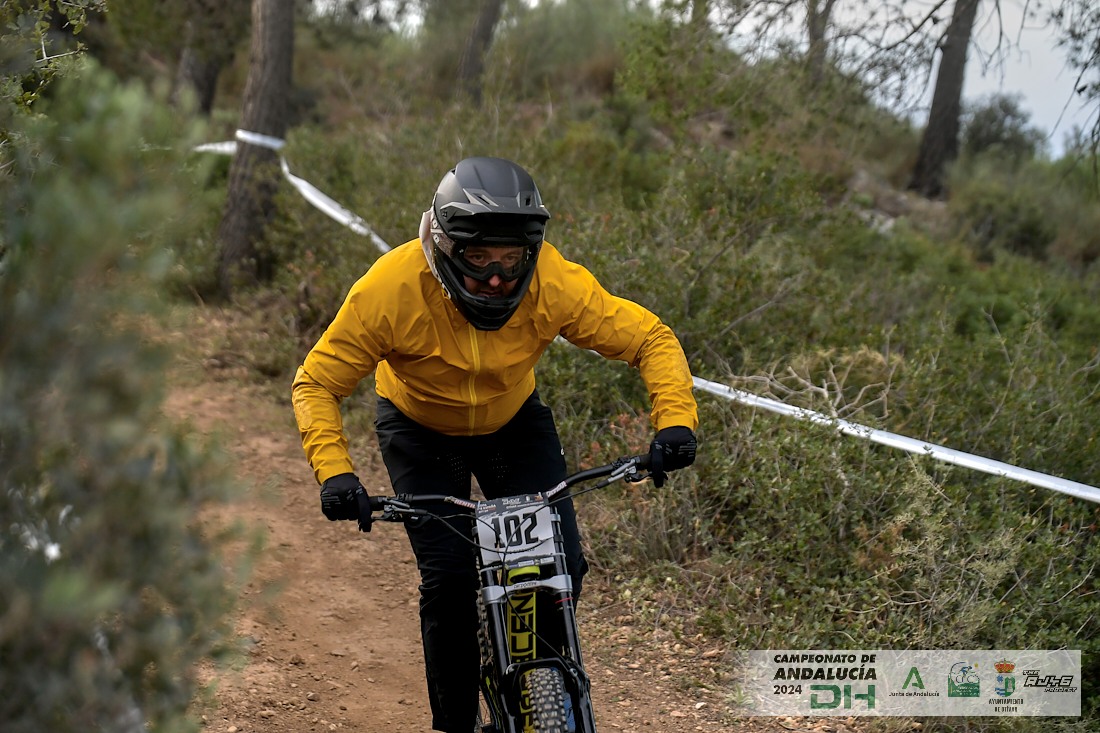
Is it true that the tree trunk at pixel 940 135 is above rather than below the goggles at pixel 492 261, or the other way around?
above

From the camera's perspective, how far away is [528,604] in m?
3.51

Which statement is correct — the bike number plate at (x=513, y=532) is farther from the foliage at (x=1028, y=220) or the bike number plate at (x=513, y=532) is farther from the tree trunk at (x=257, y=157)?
A: the foliage at (x=1028, y=220)

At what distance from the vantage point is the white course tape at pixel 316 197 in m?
8.91

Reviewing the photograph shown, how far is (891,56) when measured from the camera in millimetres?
8492

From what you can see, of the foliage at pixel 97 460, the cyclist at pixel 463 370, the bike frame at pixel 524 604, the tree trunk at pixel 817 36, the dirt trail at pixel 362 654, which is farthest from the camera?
the tree trunk at pixel 817 36

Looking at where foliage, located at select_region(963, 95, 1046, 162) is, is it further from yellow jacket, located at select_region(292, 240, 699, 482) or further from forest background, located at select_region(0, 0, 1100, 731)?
yellow jacket, located at select_region(292, 240, 699, 482)

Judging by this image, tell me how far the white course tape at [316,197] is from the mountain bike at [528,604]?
5.35 metres

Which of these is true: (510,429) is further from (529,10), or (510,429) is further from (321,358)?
(529,10)

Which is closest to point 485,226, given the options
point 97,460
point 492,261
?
point 492,261

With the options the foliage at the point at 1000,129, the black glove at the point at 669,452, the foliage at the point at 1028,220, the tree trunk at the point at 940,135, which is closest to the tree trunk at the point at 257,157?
the black glove at the point at 669,452

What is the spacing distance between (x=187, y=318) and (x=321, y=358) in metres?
1.58

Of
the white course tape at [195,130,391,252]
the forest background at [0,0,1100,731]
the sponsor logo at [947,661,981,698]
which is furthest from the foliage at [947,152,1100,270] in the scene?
the sponsor logo at [947,661,981,698]

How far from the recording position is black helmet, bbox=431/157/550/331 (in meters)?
3.49

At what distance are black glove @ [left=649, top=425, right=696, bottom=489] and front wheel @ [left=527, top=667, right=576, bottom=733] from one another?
75cm
